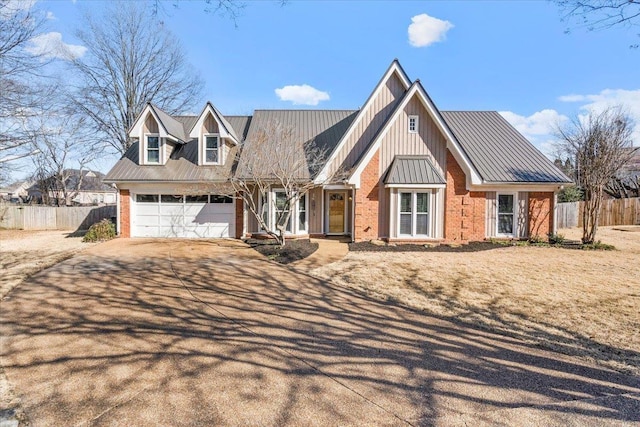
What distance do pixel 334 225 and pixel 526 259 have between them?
27.0 ft

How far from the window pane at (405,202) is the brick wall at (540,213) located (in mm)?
5688

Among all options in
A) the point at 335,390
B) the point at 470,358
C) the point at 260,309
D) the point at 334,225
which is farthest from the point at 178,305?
the point at 334,225

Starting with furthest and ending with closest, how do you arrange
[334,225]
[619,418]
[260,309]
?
[334,225]
[260,309]
[619,418]

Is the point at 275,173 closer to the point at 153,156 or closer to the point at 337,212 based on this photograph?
the point at 337,212

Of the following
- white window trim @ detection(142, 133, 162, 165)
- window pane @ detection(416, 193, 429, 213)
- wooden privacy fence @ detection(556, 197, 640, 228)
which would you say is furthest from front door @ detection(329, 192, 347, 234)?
wooden privacy fence @ detection(556, 197, 640, 228)

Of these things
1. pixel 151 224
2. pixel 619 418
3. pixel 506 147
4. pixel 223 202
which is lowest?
pixel 619 418

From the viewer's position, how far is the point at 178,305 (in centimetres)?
706

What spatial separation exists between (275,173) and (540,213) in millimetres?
11790

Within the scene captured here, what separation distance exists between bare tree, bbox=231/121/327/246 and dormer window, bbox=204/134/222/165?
2.55 m

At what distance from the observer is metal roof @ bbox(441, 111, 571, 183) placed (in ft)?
49.4

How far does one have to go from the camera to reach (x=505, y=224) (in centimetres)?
1541

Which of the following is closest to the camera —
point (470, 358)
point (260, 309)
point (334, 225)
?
point (470, 358)

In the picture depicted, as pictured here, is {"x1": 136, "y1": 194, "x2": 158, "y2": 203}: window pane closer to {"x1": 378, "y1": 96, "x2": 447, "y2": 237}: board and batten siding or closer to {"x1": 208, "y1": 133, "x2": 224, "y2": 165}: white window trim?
{"x1": 208, "y1": 133, "x2": 224, "y2": 165}: white window trim

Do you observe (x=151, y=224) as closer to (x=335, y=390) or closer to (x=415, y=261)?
(x=415, y=261)
